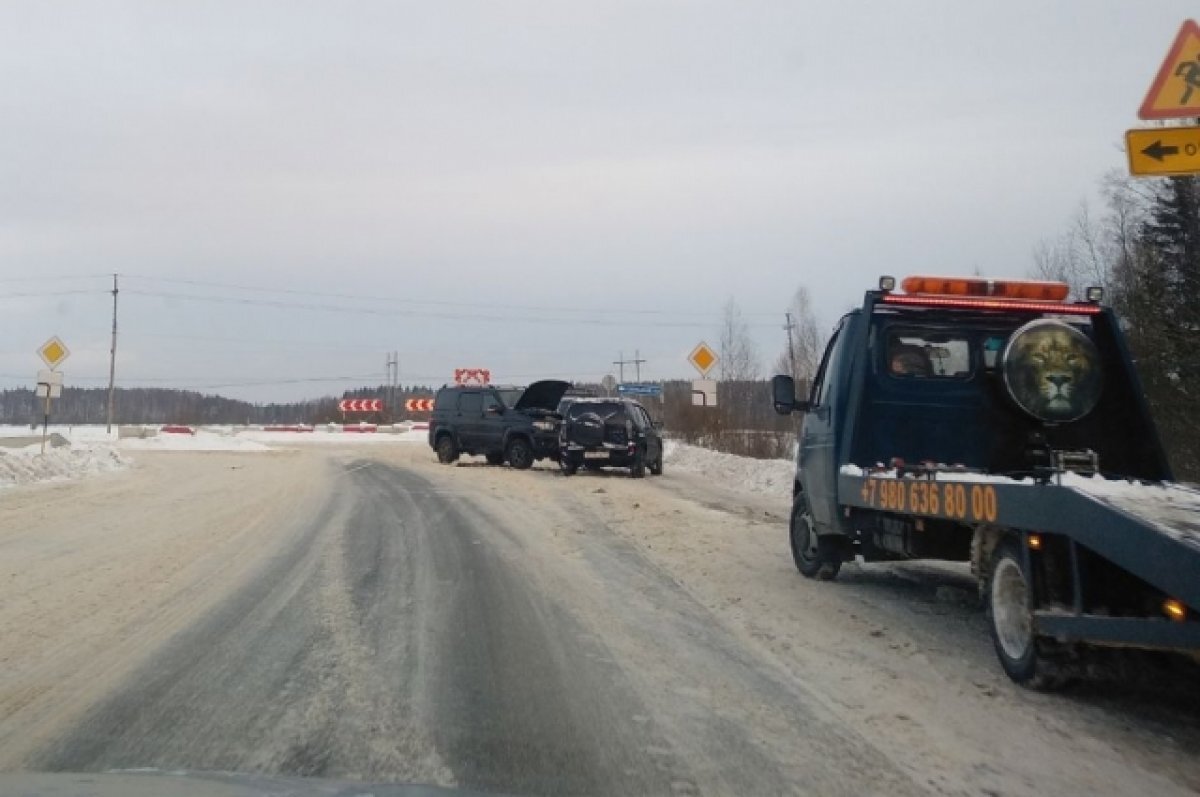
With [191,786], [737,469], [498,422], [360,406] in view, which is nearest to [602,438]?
[737,469]

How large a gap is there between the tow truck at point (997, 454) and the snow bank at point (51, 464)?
17888 mm

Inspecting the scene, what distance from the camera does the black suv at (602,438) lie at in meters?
25.4

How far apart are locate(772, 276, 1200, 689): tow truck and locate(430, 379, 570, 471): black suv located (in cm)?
1874

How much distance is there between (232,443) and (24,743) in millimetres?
44618

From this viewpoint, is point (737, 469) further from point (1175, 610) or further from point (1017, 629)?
point (1175, 610)

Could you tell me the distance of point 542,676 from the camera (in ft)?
20.8

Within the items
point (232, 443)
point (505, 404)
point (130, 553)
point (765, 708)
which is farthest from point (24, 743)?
point (232, 443)

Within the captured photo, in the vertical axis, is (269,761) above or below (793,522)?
below

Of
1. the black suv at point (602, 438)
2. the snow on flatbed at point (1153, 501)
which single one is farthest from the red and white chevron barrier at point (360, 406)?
the snow on flatbed at point (1153, 501)

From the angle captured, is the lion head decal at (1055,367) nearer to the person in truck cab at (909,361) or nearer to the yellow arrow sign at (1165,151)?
the person in truck cab at (909,361)

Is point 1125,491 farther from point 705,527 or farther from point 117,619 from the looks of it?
point 705,527

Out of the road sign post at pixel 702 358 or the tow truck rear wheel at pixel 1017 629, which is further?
the road sign post at pixel 702 358

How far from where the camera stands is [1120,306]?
28094 mm

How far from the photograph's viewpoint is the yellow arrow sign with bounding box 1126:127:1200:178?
267 inches
